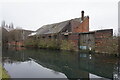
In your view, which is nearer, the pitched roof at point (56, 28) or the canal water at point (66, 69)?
the canal water at point (66, 69)

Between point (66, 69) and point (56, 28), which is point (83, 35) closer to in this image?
point (56, 28)

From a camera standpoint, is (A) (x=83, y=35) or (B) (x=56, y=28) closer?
(A) (x=83, y=35)

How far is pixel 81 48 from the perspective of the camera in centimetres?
2289

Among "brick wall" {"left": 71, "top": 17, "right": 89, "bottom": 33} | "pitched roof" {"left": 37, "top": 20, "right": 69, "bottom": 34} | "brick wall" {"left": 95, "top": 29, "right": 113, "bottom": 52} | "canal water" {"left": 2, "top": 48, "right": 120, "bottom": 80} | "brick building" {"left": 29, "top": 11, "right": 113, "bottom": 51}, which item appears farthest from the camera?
"pitched roof" {"left": 37, "top": 20, "right": 69, "bottom": 34}

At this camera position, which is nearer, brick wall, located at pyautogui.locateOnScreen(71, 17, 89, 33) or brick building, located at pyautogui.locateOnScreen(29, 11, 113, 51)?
brick building, located at pyautogui.locateOnScreen(29, 11, 113, 51)

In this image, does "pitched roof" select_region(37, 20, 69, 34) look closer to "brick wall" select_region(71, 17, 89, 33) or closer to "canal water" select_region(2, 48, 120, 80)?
"brick wall" select_region(71, 17, 89, 33)

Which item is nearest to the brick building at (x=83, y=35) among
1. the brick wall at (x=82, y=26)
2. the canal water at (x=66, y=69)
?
the brick wall at (x=82, y=26)

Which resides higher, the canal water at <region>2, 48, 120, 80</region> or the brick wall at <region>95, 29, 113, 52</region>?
the brick wall at <region>95, 29, 113, 52</region>

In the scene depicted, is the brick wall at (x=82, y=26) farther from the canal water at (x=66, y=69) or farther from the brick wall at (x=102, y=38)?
the canal water at (x=66, y=69)

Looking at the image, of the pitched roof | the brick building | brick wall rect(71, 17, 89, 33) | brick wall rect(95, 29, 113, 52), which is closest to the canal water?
brick wall rect(95, 29, 113, 52)

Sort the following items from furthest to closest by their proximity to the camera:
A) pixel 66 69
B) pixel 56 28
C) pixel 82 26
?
pixel 56 28 < pixel 82 26 < pixel 66 69

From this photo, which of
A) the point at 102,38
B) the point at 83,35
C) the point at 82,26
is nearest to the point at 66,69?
the point at 102,38

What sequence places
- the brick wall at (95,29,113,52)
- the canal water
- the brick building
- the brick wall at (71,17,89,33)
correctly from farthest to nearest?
the brick wall at (71,17,89,33)
the brick building
the brick wall at (95,29,113,52)
the canal water

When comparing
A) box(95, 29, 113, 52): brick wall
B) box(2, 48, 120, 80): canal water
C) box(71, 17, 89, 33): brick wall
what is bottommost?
box(2, 48, 120, 80): canal water
